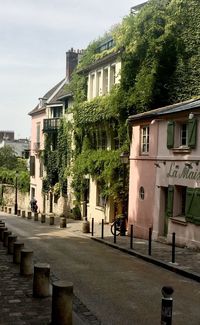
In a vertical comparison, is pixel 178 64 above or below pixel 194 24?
below

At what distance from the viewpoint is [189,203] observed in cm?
1605

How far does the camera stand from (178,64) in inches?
938

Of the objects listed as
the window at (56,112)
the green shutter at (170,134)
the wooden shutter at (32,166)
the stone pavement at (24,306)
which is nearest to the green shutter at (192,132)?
the green shutter at (170,134)

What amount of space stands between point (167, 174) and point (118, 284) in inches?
306

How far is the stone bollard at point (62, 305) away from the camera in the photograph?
7.40m

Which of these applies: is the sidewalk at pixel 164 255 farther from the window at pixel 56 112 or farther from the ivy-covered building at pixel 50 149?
the window at pixel 56 112

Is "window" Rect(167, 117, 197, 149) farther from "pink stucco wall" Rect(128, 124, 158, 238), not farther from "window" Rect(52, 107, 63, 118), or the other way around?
"window" Rect(52, 107, 63, 118)

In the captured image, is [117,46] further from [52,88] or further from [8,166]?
[8,166]

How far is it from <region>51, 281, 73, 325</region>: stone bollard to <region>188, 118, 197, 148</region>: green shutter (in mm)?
9594

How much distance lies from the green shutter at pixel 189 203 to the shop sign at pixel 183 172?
0.46 m

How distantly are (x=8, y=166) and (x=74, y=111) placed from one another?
137 ft

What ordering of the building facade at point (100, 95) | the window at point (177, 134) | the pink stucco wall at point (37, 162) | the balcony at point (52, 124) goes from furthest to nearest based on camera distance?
the pink stucco wall at point (37, 162) < the balcony at point (52, 124) < the building facade at point (100, 95) < the window at point (177, 134)

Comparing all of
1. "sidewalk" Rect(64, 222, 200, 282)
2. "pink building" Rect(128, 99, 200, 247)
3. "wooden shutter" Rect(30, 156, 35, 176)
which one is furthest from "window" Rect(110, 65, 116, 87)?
"wooden shutter" Rect(30, 156, 35, 176)

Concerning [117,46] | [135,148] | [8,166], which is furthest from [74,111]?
[8,166]
